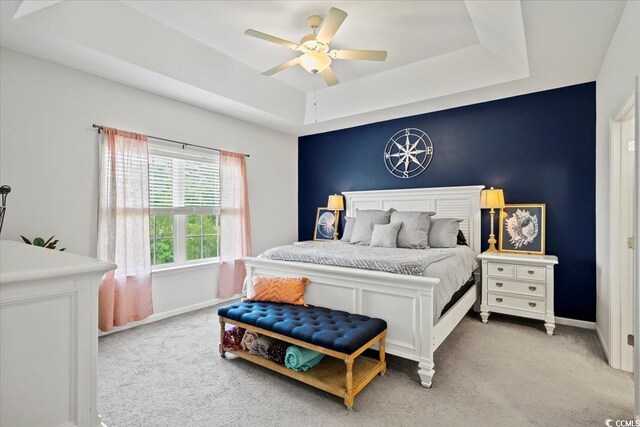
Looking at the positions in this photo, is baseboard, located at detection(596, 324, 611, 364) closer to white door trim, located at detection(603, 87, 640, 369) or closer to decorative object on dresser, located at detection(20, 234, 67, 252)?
white door trim, located at detection(603, 87, 640, 369)

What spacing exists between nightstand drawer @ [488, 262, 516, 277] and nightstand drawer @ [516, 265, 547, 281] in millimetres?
47

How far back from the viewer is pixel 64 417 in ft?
2.98

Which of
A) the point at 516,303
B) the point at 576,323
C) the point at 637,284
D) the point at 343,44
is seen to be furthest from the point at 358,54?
the point at 576,323

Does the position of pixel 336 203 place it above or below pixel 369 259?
above

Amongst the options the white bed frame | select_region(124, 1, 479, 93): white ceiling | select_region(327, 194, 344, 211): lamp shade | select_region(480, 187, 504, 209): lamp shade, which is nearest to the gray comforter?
the white bed frame

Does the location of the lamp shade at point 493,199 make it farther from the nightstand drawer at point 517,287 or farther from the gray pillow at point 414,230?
the nightstand drawer at point 517,287

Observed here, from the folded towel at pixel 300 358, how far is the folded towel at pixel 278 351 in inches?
3.7

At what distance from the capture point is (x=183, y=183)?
4004mm

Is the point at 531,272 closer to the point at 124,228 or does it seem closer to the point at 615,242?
the point at 615,242

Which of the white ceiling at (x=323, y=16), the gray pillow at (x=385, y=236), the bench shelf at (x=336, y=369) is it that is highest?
the white ceiling at (x=323, y=16)

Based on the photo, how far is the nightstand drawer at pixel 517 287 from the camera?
10.6 feet

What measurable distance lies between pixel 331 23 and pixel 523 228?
311 centimetres

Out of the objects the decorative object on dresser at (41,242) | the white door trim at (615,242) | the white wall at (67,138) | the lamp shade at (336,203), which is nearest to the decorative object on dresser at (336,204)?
the lamp shade at (336,203)

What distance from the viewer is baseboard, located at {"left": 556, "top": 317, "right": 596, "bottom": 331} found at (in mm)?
3344
